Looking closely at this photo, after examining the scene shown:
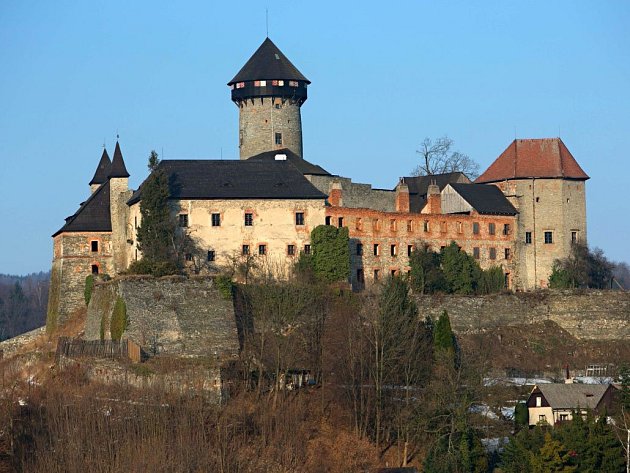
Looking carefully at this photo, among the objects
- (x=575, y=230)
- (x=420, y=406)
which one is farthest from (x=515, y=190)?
(x=420, y=406)

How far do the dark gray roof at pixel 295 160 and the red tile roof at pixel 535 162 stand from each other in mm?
8127

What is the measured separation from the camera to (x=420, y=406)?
192 ft

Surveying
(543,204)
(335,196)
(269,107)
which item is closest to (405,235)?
(335,196)

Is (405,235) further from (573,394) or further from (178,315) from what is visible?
(178,315)

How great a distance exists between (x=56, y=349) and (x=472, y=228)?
67.9ft

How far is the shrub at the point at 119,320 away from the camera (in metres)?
60.1

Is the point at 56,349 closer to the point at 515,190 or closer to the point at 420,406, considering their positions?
the point at 420,406

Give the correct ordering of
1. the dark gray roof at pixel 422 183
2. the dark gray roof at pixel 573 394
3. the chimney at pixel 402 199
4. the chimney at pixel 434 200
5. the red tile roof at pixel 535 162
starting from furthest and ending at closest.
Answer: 1. the dark gray roof at pixel 422 183
2. the red tile roof at pixel 535 162
3. the chimney at pixel 434 200
4. the chimney at pixel 402 199
5. the dark gray roof at pixel 573 394

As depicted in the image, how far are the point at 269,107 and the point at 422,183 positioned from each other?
8.21 m

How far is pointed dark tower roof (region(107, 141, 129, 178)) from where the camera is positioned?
71.8 m

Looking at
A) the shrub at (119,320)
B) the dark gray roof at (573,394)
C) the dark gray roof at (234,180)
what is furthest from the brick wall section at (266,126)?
the dark gray roof at (573,394)

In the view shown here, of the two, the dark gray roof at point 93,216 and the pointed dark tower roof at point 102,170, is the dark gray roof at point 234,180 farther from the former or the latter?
the pointed dark tower roof at point 102,170

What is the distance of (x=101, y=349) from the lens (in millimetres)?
59469

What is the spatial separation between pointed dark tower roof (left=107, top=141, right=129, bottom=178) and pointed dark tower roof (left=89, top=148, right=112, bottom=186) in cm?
436
